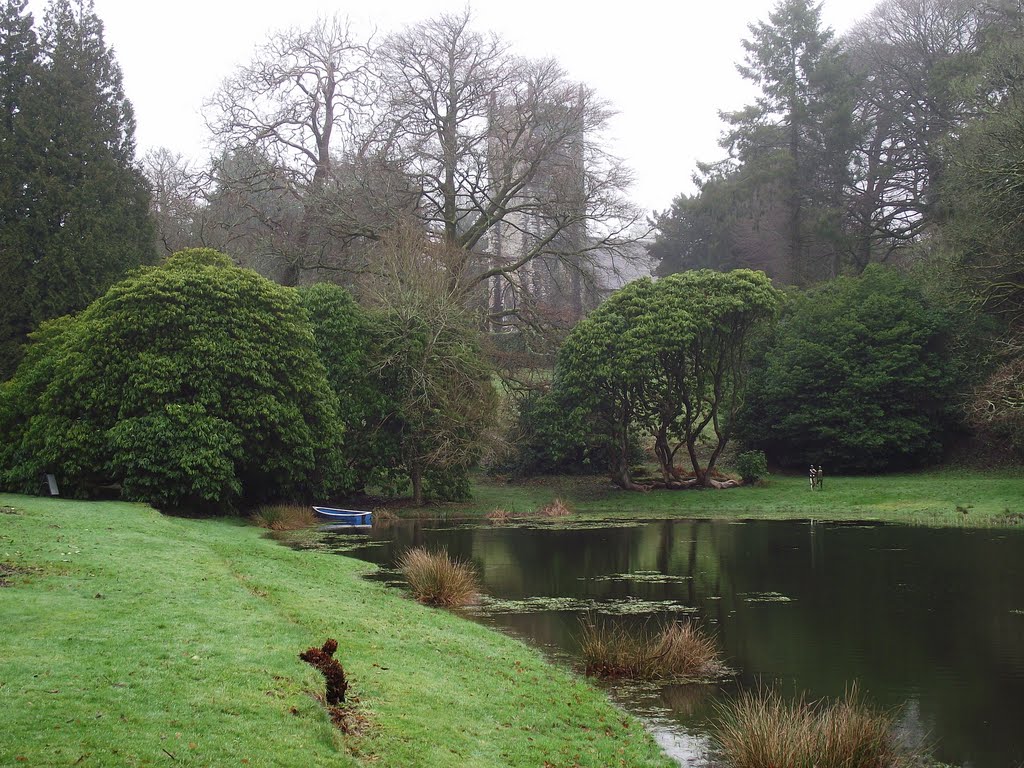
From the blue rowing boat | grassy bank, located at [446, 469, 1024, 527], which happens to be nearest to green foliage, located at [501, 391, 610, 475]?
grassy bank, located at [446, 469, 1024, 527]

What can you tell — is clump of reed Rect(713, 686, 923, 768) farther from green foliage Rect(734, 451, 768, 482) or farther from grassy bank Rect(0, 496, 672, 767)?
green foliage Rect(734, 451, 768, 482)

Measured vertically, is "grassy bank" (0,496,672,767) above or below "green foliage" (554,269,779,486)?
below

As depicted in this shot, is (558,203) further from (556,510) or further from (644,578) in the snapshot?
(644,578)

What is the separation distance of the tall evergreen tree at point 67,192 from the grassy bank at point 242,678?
21125 mm

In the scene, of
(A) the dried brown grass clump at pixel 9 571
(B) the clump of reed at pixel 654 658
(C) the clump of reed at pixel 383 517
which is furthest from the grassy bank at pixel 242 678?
(C) the clump of reed at pixel 383 517

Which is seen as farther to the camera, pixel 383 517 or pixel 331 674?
pixel 383 517

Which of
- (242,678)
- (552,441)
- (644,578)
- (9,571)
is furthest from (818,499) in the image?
(242,678)

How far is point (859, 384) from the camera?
138 ft

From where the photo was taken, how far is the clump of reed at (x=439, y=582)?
17.4 m

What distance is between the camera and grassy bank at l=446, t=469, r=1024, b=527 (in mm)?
31608

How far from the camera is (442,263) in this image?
3906 centimetres

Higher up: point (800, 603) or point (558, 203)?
point (558, 203)

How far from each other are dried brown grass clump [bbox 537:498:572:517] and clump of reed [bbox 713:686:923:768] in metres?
26.0

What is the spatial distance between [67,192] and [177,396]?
42.1 ft
